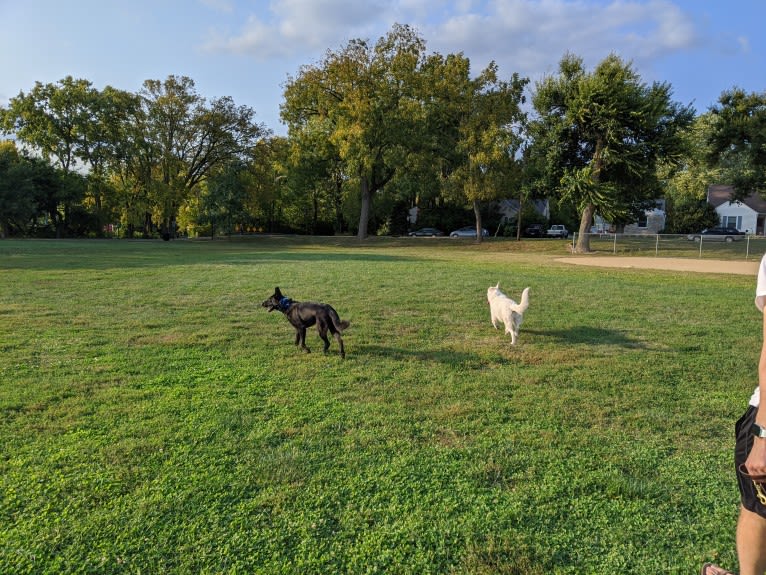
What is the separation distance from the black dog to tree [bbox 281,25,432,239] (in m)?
31.3

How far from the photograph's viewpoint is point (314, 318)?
574 cm

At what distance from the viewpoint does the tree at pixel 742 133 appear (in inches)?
1096

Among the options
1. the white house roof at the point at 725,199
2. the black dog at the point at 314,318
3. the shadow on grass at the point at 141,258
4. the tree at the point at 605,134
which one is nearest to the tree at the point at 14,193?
the shadow on grass at the point at 141,258

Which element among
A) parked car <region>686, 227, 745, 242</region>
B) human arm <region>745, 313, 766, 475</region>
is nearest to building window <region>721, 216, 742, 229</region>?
parked car <region>686, 227, 745, 242</region>

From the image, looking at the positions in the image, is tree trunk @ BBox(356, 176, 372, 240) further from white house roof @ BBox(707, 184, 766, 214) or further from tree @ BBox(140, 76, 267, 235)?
white house roof @ BBox(707, 184, 766, 214)

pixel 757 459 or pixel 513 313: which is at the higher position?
pixel 757 459

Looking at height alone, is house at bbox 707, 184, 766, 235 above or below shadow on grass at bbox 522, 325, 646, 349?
above

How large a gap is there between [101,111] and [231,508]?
5375cm

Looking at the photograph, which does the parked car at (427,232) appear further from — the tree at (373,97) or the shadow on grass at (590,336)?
the shadow on grass at (590,336)

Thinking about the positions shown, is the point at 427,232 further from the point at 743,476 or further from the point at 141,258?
the point at 743,476

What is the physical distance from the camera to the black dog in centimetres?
565

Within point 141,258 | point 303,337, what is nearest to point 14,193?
point 141,258

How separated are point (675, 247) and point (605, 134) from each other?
8244 millimetres

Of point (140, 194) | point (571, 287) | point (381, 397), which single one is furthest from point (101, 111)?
point (381, 397)
